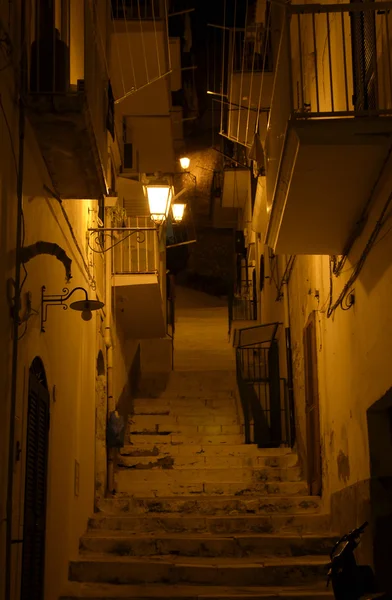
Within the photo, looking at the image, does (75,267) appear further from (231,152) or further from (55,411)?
(231,152)

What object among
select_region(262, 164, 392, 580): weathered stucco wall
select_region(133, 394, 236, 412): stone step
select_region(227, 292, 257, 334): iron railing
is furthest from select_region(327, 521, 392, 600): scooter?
select_region(227, 292, 257, 334): iron railing

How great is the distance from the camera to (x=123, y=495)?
12.0 metres

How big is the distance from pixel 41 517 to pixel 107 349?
18.9 feet

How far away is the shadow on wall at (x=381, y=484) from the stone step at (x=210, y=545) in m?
2.17

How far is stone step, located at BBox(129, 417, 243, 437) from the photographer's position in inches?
574

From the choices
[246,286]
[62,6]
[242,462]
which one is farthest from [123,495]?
[246,286]

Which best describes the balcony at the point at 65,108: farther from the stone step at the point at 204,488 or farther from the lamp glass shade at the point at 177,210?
the lamp glass shade at the point at 177,210

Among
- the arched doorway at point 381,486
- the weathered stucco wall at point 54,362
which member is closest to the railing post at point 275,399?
the weathered stucco wall at point 54,362

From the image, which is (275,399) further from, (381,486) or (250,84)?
(381,486)

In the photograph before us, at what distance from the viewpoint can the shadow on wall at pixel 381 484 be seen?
7.46 m

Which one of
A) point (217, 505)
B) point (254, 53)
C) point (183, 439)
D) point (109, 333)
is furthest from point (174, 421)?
point (254, 53)

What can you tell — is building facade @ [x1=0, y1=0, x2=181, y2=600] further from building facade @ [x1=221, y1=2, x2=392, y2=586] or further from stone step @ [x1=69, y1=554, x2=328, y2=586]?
building facade @ [x1=221, y1=2, x2=392, y2=586]

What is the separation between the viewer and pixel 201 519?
1050 cm

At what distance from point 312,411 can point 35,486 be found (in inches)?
203
